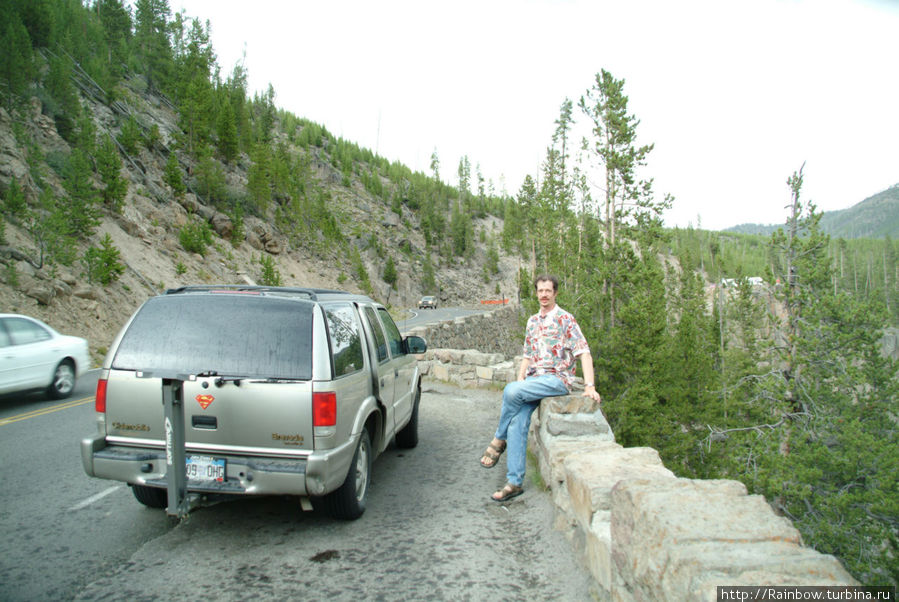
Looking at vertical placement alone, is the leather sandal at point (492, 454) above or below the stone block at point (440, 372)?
below

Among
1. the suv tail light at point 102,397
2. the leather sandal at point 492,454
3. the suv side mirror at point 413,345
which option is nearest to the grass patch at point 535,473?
the leather sandal at point 492,454

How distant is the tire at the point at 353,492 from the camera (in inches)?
164

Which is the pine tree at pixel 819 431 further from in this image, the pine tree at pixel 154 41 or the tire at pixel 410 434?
the pine tree at pixel 154 41

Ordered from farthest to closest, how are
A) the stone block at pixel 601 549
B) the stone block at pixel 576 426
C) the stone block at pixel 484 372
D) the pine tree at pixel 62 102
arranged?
the pine tree at pixel 62 102 < the stone block at pixel 484 372 < the stone block at pixel 576 426 < the stone block at pixel 601 549

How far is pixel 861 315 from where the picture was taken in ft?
64.7

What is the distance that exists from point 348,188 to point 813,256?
69.7 m

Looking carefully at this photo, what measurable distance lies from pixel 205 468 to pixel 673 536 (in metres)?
3.07

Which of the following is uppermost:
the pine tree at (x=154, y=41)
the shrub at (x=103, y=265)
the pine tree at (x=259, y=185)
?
the pine tree at (x=154, y=41)

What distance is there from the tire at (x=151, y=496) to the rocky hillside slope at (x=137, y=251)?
1476cm

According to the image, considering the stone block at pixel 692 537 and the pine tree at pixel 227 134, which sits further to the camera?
the pine tree at pixel 227 134

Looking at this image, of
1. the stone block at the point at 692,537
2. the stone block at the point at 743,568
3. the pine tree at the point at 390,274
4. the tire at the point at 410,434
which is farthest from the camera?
the pine tree at the point at 390,274

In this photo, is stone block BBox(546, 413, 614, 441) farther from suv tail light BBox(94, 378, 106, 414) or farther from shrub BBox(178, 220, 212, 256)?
shrub BBox(178, 220, 212, 256)

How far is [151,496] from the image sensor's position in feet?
14.4

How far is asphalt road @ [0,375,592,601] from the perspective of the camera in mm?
3299
